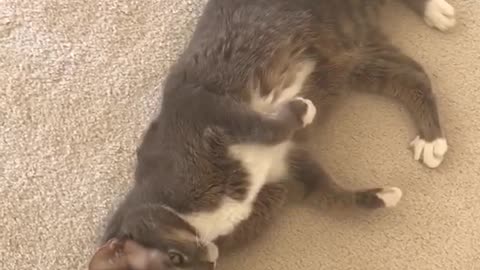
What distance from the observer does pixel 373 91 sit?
170 centimetres

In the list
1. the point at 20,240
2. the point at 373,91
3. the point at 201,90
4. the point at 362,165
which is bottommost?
the point at 20,240

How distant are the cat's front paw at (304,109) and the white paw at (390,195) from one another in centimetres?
23

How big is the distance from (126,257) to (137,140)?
49cm

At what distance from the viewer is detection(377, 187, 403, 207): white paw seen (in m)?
1.56

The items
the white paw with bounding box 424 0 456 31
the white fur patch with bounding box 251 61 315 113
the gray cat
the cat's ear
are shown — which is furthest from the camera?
the white paw with bounding box 424 0 456 31

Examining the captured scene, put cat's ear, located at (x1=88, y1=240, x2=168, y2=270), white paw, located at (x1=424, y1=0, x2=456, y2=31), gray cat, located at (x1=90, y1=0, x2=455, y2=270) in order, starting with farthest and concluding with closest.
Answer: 1. white paw, located at (x1=424, y1=0, x2=456, y2=31)
2. gray cat, located at (x1=90, y1=0, x2=455, y2=270)
3. cat's ear, located at (x1=88, y1=240, x2=168, y2=270)

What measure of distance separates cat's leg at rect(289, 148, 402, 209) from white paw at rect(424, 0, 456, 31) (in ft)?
1.39

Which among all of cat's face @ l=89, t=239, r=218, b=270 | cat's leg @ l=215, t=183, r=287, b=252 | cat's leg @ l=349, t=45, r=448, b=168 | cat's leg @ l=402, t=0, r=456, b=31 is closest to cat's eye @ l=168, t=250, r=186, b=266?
cat's face @ l=89, t=239, r=218, b=270

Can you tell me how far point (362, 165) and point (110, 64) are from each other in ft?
2.22

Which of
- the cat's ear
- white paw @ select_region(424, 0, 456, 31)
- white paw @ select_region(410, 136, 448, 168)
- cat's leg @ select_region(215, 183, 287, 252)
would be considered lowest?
cat's leg @ select_region(215, 183, 287, 252)

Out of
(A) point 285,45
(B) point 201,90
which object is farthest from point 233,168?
(A) point 285,45

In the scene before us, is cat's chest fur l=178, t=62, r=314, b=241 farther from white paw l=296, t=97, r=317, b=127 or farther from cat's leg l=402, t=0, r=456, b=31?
cat's leg l=402, t=0, r=456, b=31

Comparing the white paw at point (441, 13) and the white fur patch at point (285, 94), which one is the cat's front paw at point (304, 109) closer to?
the white fur patch at point (285, 94)

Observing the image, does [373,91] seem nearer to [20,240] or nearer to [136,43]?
[136,43]
